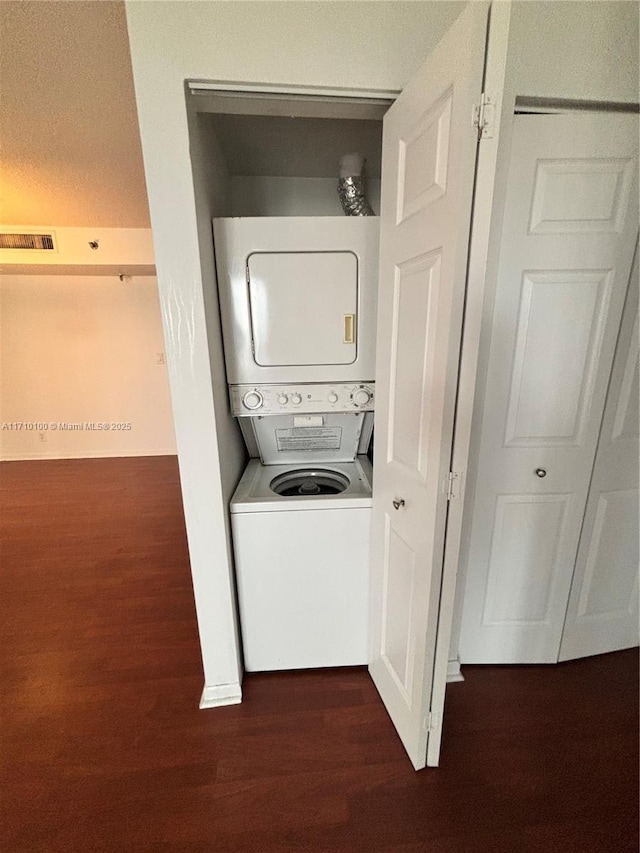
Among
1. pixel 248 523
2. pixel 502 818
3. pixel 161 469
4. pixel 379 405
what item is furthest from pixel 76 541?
pixel 502 818

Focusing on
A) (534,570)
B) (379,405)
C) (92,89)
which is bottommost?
(534,570)

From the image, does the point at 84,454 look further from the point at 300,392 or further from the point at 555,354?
the point at 555,354

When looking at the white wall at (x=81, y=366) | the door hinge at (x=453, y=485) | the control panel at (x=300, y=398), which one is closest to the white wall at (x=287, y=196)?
the control panel at (x=300, y=398)

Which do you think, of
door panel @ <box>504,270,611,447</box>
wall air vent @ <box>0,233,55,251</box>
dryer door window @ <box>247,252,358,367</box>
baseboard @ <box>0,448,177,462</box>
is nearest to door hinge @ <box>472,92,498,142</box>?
door panel @ <box>504,270,611,447</box>

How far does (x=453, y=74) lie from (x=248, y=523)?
1.42 m

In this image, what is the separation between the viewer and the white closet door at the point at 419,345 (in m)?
0.79

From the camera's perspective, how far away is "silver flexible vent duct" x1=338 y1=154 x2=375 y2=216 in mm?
1522

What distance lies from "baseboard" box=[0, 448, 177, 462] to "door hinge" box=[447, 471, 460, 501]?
13.6 feet

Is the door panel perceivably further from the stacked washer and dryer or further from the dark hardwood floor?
the dark hardwood floor

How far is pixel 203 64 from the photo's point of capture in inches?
40.1

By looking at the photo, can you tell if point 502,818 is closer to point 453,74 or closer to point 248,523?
point 248,523

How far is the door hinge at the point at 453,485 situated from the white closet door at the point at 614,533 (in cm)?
80

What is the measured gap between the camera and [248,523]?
4.57ft

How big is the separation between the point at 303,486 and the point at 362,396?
0.53 metres
